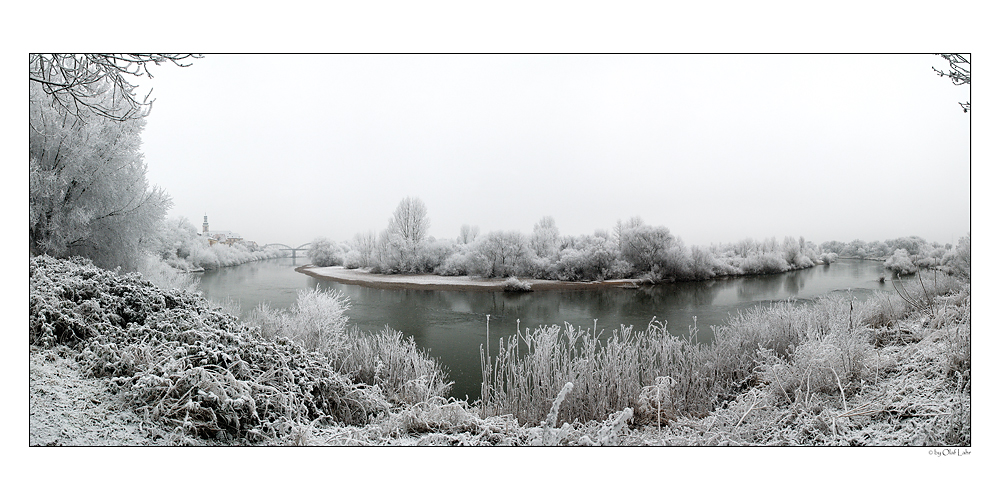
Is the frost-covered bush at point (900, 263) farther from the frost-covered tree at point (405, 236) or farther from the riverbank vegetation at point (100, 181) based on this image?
the riverbank vegetation at point (100, 181)

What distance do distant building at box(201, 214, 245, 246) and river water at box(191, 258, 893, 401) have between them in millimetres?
220

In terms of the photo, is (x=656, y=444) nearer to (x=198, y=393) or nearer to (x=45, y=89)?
(x=198, y=393)

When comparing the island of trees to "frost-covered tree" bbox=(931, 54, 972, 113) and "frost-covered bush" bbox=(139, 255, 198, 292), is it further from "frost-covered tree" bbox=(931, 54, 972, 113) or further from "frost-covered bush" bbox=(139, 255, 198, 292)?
"frost-covered tree" bbox=(931, 54, 972, 113)

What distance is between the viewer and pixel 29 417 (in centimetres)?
217

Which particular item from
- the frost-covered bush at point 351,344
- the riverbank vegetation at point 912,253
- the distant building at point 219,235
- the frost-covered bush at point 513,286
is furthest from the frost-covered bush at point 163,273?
the riverbank vegetation at point 912,253

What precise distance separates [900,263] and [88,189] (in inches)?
219

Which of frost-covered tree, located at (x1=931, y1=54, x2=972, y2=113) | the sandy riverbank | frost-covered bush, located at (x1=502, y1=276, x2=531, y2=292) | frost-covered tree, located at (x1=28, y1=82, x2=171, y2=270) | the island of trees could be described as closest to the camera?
the island of trees

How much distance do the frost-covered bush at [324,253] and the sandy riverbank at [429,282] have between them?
0.04 metres

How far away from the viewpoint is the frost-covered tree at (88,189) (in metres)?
2.72

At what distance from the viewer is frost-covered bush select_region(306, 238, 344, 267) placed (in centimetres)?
341

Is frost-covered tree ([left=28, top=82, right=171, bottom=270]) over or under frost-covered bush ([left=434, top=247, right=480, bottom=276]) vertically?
over

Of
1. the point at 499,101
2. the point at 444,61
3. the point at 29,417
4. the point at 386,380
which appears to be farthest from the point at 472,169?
the point at 29,417

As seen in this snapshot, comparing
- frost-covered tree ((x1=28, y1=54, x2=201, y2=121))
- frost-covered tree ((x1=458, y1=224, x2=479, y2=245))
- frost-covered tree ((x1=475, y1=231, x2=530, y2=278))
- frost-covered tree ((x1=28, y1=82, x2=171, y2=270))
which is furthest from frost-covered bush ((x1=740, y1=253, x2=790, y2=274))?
frost-covered tree ((x1=28, y1=82, x2=171, y2=270))
